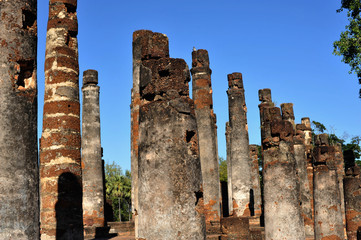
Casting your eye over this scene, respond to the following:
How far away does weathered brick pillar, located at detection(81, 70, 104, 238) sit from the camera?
1897 cm

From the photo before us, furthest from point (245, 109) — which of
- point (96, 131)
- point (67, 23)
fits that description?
point (67, 23)

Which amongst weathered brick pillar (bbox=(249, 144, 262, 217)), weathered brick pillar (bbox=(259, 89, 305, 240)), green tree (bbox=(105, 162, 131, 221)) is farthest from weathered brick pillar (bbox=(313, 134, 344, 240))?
green tree (bbox=(105, 162, 131, 221))

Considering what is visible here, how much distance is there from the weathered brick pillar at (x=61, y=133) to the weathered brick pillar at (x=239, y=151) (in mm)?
9951

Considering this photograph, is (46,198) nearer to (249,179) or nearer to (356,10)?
(249,179)

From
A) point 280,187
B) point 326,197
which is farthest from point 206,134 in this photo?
point 280,187

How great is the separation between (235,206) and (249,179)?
139 cm

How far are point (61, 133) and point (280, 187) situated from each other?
18.7 feet

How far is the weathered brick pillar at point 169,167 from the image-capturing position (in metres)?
6.03

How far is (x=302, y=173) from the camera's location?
18938 millimetres

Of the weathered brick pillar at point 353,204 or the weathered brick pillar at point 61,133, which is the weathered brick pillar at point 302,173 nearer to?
the weathered brick pillar at point 353,204

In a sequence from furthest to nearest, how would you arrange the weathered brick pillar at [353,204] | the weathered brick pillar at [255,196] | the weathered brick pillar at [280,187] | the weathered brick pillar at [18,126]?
the weathered brick pillar at [255,196] → the weathered brick pillar at [353,204] → the weathered brick pillar at [280,187] → the weathered brick pillar at [18,126]

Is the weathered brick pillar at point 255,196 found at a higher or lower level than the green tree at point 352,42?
lower

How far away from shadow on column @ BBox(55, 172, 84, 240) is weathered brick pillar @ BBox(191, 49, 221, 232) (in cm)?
519

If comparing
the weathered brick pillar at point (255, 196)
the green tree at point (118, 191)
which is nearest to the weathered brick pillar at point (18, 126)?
the weathered brick pillar at point (255, 196)
